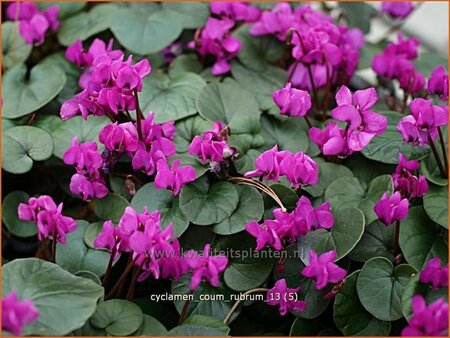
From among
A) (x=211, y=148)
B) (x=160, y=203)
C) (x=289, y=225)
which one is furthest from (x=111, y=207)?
(x=289, y=225)

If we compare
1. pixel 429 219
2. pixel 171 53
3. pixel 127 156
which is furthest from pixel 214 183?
pixel 171 53

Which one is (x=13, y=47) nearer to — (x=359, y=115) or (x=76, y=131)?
(x=76, y=131)

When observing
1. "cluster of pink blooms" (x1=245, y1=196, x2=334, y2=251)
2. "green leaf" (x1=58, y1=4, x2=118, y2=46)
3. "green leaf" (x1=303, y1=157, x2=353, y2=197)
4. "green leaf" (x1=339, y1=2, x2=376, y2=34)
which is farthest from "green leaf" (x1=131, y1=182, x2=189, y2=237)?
"green leaf" (x1=339, y1=2, x2=376, y2=34)

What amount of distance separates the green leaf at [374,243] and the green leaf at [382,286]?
48 millimetres

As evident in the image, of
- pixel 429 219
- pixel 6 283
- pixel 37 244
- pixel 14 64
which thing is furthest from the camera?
pixel 14 64

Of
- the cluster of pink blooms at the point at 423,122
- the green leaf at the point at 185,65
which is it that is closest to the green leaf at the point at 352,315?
the cluster of pink blooms at the point at 423,122

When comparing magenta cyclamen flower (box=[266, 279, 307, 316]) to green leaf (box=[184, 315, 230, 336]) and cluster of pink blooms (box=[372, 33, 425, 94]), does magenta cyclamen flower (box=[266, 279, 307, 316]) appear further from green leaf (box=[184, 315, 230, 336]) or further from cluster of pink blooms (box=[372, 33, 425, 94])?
cluster of pink blooms (box=[372, 33, 425, 94])

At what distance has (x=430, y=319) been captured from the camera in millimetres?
817

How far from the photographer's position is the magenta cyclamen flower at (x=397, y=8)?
156 cm

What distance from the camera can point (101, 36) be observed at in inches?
56.2

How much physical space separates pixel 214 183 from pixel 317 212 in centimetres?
18

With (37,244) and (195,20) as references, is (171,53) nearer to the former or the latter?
(195,20)

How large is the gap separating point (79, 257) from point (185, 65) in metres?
0.47

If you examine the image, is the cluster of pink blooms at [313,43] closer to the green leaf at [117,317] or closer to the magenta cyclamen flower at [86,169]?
the magenta cyclamen flower at [86,169]
